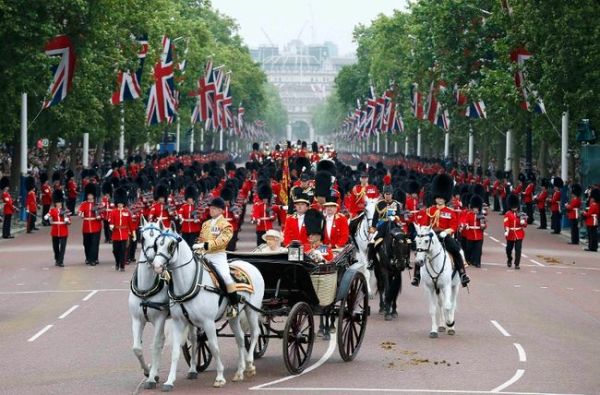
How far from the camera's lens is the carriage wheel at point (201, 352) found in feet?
55.0

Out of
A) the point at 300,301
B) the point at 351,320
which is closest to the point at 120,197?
the point at 351,320

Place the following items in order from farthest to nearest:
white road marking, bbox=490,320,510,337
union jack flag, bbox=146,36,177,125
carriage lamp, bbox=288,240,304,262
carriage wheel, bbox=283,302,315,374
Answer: union jack flag, bbox=146,36,177,125, white road marking, bbox=490,320,510,337, carriage lamp, bbox=288,240,304,262, carriage wheel, bbox=283,302,315,374

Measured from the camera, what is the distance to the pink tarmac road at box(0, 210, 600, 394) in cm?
1628

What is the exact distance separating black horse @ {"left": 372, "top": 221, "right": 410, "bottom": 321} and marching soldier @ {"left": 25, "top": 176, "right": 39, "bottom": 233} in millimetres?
20672

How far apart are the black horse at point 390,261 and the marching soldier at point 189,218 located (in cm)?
1150

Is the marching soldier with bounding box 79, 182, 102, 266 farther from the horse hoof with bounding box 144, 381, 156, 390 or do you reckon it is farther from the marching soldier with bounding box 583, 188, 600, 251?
the horse hoof with bounding box 144, 381, 156, 390

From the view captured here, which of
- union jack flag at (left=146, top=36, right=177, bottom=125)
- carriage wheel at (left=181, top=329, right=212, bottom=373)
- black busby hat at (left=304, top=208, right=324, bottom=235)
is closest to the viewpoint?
carriage wheel at (left=181, top=329, right=212, bottom=373)

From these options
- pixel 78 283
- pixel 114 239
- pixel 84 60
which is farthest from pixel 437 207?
pixel 84 60

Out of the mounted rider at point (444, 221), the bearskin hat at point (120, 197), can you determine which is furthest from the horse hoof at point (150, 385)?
the bearskin hat at point (120, 197)

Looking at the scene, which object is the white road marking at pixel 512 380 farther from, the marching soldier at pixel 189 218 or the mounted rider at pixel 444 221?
the marching soldier at pixel 189 218

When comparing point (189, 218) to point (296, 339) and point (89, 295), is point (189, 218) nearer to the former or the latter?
point (89, 295)

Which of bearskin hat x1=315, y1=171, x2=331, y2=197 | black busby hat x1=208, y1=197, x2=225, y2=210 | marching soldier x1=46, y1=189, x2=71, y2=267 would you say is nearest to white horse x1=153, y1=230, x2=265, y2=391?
black busby hat x1=208, y1=197, x2=225, y2=210

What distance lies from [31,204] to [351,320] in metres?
25.5

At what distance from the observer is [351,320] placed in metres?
18.2
